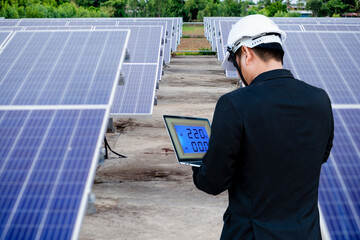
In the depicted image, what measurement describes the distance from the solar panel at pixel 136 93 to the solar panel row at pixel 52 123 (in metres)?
2.81

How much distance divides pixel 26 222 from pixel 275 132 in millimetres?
2082

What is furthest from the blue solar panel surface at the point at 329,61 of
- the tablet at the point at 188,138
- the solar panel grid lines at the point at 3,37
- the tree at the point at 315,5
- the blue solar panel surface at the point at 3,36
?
the tree at the point at 315,5

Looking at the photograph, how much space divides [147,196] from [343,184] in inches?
167

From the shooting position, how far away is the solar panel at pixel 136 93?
909 cm

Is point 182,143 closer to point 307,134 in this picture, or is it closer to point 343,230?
point 307,134

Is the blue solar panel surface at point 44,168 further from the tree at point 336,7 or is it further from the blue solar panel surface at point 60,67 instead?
the tree at point 336,7

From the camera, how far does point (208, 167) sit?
251cm

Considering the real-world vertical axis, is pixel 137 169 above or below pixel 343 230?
below

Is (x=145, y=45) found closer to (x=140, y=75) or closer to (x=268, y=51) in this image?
(x=140, y=75)

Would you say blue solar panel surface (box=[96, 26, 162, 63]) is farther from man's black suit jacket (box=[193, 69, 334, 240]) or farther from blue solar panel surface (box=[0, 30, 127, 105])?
man's black suit jacket (box=[193, 69, 334, 240])

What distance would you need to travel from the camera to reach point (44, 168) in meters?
3.68

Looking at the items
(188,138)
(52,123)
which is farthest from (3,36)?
(188,138)

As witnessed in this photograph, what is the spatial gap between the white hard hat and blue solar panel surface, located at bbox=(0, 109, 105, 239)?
179 centimetres

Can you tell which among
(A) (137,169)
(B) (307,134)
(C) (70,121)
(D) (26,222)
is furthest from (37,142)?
(A) (137,169)
